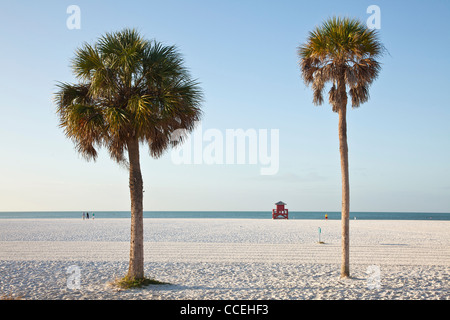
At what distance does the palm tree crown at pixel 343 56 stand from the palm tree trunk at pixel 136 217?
6280mm

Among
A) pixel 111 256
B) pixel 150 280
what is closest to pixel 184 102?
pixel 150 280

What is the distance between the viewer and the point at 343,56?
38.5 ft

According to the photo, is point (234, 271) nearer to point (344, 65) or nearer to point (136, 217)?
point (136, 217)

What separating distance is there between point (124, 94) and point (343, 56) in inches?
266

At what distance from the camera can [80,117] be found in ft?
33.4

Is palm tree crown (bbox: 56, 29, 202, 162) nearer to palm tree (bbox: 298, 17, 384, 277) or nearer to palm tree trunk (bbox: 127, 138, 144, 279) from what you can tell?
palm tree trunk (bbox: 127, 138, 144, 279)

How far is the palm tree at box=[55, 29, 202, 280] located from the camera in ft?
33.7

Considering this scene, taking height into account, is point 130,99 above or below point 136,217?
above

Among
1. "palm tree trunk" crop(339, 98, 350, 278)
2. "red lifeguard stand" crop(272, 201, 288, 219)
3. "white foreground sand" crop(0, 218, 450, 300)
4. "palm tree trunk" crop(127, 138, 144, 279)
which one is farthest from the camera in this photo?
"red lifeguard stand" crop(272, 201, 288, 219)

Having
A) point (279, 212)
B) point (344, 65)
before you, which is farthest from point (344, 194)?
point (279, 212)

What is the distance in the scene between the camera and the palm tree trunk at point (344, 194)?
454 inches

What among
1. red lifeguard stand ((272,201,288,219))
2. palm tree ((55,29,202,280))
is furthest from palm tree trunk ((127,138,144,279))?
red lifeguard stand ((272,201,288,219))

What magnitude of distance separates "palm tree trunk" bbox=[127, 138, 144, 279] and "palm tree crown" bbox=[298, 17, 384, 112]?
6280 millimetres
